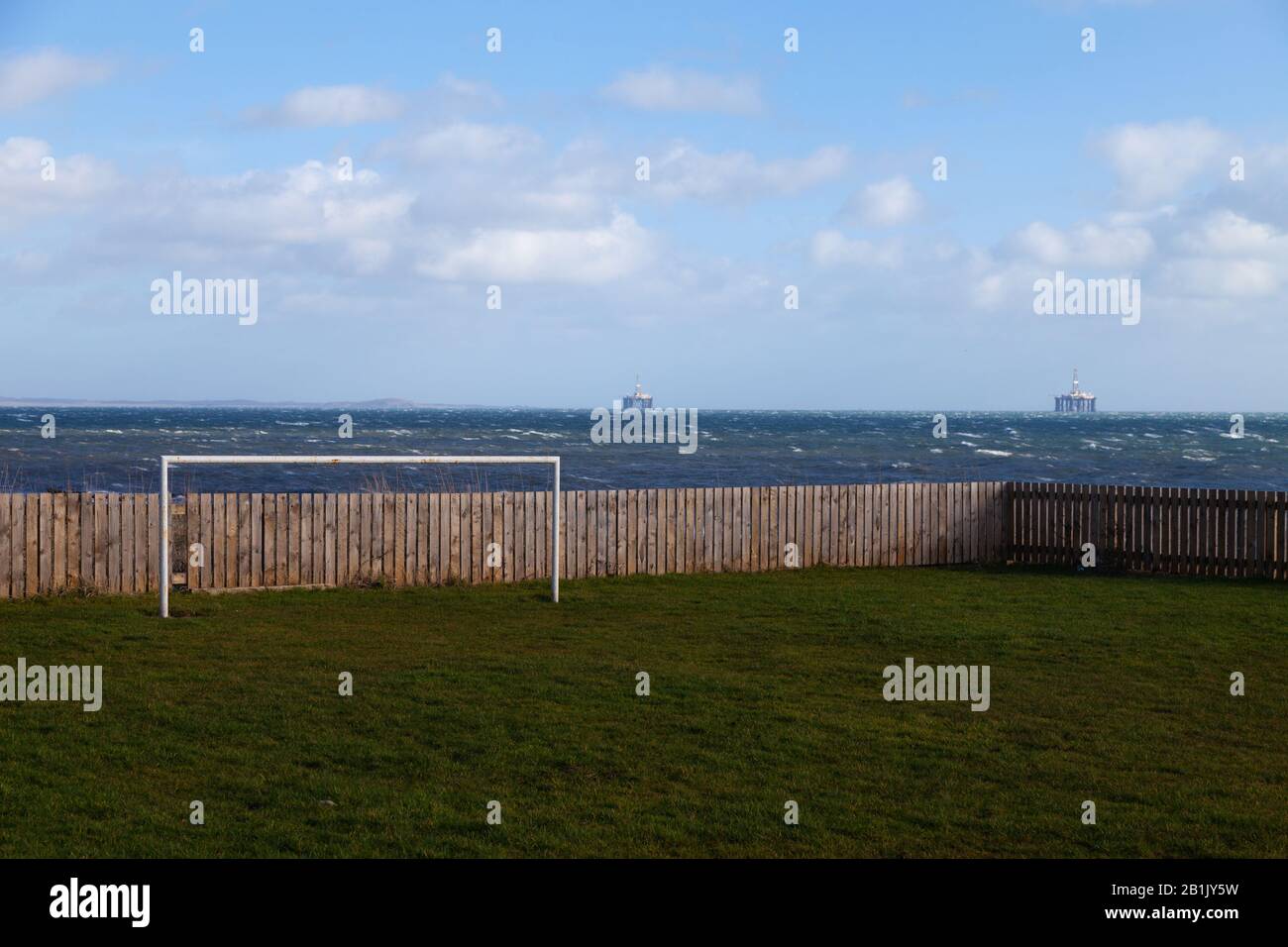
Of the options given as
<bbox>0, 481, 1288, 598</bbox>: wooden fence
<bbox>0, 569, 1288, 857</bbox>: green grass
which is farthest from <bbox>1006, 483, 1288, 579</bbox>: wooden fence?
<bbox>0, 569, 1288, 857</bbox>: green grass

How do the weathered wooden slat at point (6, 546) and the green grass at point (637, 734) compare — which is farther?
the weathered wooden slat at point (6, 546)

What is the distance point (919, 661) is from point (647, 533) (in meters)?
7.91

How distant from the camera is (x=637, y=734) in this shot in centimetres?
916

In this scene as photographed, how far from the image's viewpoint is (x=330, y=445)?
Result: 77.2 meters

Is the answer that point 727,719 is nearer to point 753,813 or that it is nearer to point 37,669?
point 753,813

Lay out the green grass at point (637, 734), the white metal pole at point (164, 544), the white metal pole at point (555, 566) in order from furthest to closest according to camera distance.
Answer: the white metal pole at point (555, 566) < the white metal pole at point (164, 544) < the green grass at point (637, 734)

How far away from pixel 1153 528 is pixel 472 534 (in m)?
10.3

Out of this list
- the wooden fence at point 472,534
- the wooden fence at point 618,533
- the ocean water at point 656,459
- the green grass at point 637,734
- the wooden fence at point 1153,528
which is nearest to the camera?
the green grass at point 637,734

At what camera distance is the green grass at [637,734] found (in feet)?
22.9

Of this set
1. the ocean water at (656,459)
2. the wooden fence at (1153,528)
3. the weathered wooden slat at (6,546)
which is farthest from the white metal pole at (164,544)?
the ocean water at (656,459)

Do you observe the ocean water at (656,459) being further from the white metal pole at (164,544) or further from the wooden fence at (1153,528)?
the white metal pole at (164,544)

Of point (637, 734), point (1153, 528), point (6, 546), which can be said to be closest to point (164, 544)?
point (6, 546)

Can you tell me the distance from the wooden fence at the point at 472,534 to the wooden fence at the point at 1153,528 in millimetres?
557

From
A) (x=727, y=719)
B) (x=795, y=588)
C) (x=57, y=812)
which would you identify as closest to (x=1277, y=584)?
(x=795, y=588)
